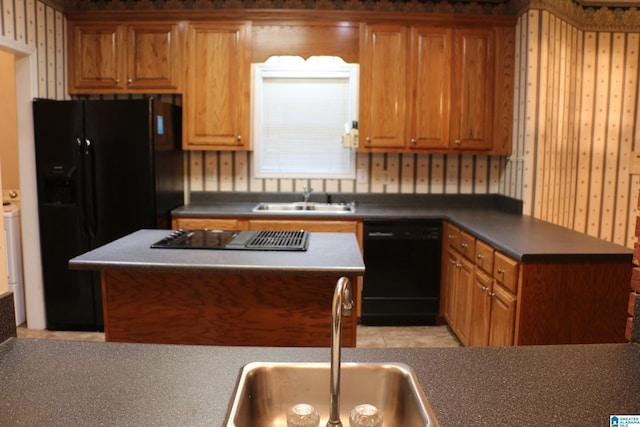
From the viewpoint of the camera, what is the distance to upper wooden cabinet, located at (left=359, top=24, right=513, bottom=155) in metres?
4.16

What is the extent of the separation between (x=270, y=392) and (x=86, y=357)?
1.50ft

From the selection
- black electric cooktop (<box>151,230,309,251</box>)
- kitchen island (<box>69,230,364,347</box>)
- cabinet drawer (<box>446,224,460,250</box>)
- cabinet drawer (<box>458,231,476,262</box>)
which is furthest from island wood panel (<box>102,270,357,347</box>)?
cabinet drawer (<box>446,224,460,250</box>)

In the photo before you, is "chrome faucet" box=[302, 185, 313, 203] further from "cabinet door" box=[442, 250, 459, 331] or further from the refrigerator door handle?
the refrigerator door handle

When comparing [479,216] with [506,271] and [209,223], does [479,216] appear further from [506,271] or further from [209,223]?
[209,223]

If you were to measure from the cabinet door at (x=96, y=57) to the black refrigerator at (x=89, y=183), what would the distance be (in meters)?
0.50

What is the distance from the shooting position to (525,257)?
8.29 feet

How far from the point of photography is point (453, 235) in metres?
3.83

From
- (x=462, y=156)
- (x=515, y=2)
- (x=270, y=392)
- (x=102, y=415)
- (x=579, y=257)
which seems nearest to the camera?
(x=102, y=415)

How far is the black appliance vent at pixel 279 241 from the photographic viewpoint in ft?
8.19

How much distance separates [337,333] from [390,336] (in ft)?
9.79

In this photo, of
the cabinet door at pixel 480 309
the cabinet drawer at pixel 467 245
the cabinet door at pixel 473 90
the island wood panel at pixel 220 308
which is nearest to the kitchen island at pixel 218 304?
the island wood panel at pixel 220 308

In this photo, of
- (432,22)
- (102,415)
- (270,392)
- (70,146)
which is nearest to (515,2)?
(432,22)

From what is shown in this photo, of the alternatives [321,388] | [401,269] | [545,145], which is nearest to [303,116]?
[401,269]

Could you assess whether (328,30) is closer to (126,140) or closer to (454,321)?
(126,140)
